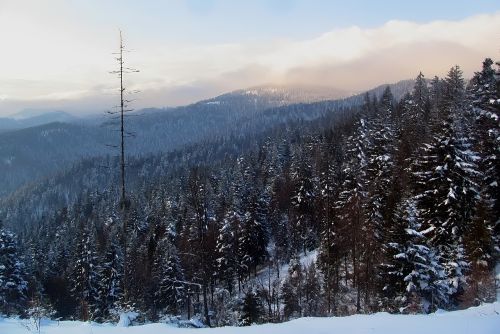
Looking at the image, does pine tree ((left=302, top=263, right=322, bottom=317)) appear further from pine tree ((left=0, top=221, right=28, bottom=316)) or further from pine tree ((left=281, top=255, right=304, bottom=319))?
pine tree ((left=0, top=221, right=28, bottom=316))

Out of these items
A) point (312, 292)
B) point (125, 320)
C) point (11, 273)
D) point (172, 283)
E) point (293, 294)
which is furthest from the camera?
point (172, 283)

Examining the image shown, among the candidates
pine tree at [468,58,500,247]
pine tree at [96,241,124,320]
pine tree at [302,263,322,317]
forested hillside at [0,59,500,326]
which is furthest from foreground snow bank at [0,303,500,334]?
pine tree at [96,241,124,320]

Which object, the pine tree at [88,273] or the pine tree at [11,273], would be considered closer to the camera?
the pine tree at [11,273]

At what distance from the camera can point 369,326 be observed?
9500 millimetres

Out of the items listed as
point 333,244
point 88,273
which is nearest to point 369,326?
point 333,244

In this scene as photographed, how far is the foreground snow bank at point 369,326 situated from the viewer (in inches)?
357

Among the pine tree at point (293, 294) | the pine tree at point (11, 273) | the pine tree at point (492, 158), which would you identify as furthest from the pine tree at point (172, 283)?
the pine tree at point (492, 158)

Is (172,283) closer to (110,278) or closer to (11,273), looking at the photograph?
(110,278)

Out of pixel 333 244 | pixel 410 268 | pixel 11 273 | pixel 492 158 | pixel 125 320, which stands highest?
pixel 492 158

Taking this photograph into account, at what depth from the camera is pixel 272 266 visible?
2100 inches

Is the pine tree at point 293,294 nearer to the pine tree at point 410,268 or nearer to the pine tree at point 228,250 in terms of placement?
the pine tree at point 228,250

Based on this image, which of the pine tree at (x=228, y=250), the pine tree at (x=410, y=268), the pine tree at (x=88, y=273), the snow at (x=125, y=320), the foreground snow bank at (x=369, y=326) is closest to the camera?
the foreground snow bank at (x=369, y=326)

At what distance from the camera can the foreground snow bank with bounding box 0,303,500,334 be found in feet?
29.8

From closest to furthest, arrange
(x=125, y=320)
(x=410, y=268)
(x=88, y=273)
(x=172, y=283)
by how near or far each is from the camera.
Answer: (x=125, y=320)
(x=410, y=268)
(x=172, y=283)
(x=88, y=273)
